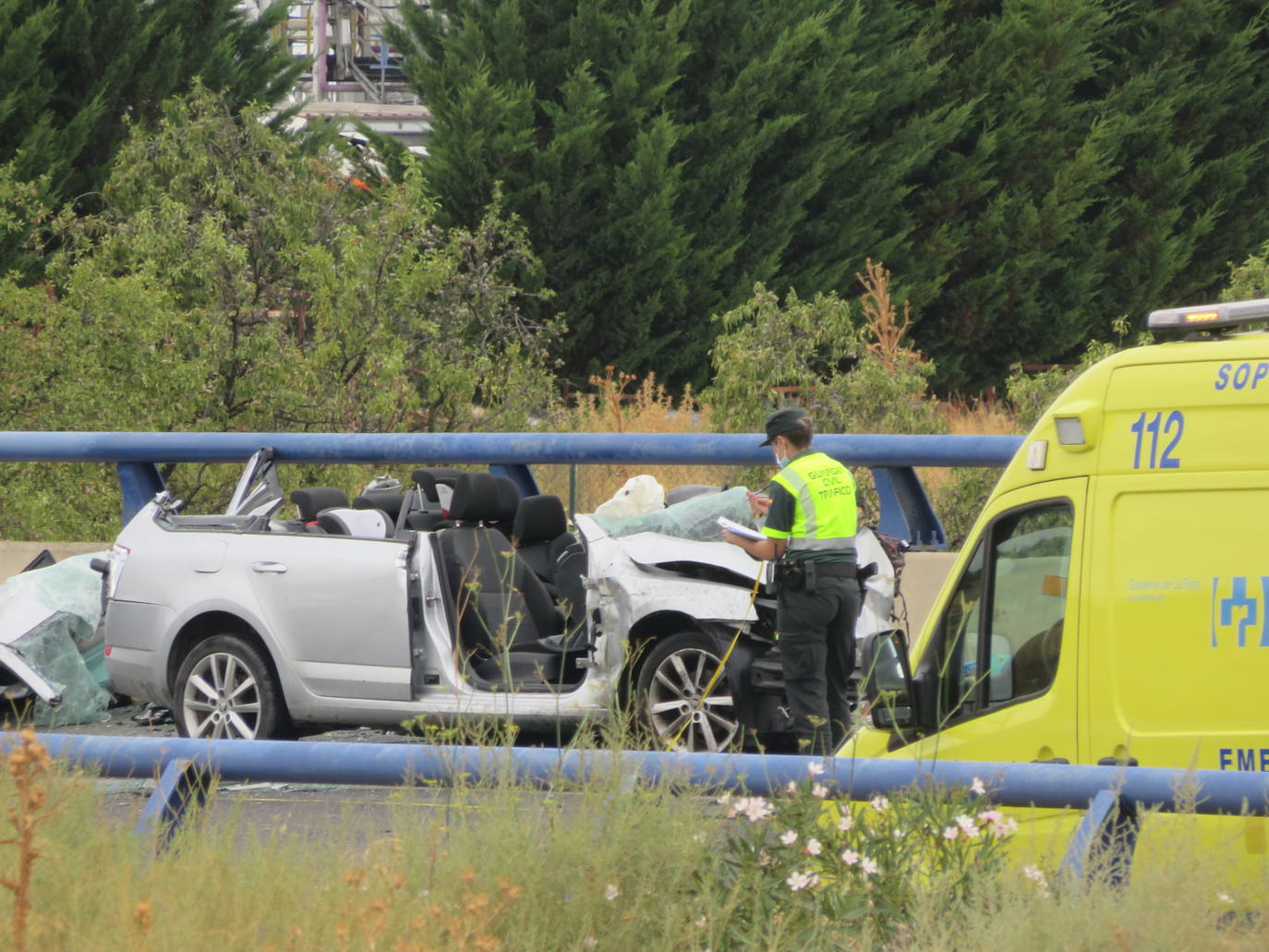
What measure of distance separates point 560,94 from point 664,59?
7.48ft

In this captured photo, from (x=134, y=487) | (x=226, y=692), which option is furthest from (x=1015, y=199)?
(x=226, y=692)

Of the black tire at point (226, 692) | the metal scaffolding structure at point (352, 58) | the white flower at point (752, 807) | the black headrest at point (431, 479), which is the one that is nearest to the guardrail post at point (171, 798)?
the white flower at point (752, 807)

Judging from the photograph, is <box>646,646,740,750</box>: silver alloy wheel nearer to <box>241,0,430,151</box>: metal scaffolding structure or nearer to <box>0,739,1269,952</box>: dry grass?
<box>0,739,1269,952</box>: dry grass

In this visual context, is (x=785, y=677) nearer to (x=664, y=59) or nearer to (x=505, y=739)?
(x=505, y=739)

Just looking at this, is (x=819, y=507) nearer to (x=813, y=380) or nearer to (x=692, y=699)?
(x=692, y=699)

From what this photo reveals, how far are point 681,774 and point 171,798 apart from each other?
1.23m

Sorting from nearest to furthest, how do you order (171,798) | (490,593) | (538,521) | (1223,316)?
1. (171,798)
2. (1223,316)
3. (490,593)
4. (538,521)

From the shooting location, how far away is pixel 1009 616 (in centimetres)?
532

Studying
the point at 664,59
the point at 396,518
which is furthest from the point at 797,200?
the point at 396,518

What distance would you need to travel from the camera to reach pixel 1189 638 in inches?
182

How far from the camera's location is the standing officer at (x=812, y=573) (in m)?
8.30

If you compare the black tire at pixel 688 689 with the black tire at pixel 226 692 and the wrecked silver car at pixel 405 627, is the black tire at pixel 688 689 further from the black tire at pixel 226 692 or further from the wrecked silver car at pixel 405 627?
the black tire at pixel 226 692

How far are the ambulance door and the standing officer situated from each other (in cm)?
268

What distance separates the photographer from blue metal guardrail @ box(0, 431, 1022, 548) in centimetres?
917
